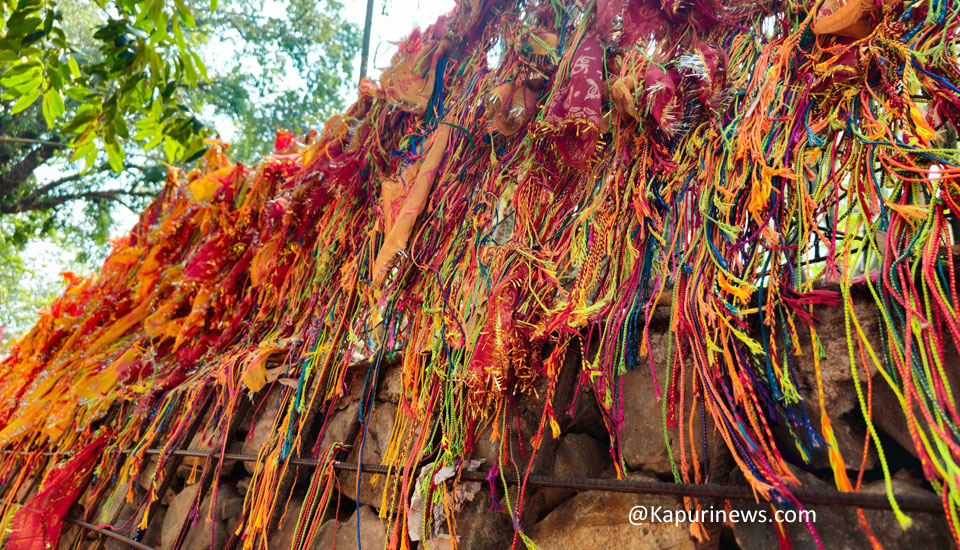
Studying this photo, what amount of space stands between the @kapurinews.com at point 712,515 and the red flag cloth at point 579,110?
1.94 feet

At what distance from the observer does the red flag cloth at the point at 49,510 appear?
5.61ft

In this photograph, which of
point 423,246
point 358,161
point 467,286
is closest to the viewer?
point 467,286

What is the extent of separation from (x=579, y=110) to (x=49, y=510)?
6.62 ft

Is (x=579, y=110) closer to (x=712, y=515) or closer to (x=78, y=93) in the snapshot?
(x=712, y=515)

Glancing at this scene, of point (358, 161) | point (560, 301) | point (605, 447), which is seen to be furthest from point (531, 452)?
point (358, 161)

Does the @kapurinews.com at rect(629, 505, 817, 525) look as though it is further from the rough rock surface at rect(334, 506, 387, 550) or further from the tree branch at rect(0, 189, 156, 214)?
the tree branch at rect(0, 189, 156, 214)

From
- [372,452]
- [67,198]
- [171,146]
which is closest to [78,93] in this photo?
[171,146]

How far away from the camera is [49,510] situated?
5.62ft

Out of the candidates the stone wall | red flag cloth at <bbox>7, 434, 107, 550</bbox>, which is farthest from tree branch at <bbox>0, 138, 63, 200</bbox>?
the stone wall

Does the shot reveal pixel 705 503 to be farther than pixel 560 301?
No

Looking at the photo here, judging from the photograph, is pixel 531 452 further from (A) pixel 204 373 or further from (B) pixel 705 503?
(A) pixel 204 373

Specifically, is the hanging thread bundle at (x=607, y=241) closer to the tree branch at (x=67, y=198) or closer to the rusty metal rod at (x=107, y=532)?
the rusty metal rod at (x=107, y=532)

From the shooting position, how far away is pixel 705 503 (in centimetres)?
70

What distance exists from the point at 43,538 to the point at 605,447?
1.87 m
